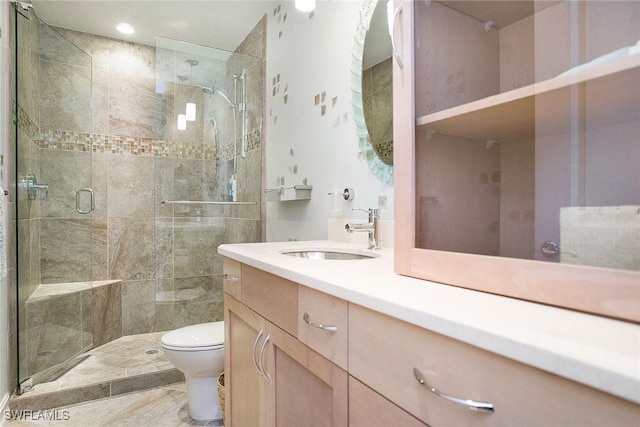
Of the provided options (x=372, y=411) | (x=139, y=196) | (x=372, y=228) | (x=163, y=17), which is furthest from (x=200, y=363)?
(x=163, y=17)

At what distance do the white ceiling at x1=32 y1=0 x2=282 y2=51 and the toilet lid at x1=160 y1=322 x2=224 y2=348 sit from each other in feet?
7.32

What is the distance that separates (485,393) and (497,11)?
77cm

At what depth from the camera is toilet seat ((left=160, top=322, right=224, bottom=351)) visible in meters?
1.81

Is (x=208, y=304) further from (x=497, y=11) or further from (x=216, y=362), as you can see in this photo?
(x=497, y=11)

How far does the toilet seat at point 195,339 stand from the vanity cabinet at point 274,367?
0.36 m

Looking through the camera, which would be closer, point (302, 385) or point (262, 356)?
point (302, 385)

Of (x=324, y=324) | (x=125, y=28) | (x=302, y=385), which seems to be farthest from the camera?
(x=125, y=28)

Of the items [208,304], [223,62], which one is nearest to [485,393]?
[208,304]

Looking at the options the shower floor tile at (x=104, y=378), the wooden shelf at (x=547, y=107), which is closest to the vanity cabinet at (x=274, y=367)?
the wooden shelf at (x=547, y=107)

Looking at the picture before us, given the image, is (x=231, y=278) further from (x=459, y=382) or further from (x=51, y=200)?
(x=51, y=200)

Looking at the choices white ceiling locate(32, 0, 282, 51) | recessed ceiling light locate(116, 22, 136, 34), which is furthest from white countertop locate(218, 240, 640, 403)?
recessed ceiling light locate(116, 22, 136, 34)

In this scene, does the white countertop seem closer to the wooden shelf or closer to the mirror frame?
the wooden shelf

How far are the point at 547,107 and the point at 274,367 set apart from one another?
3.10ft

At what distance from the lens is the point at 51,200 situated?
257cm
